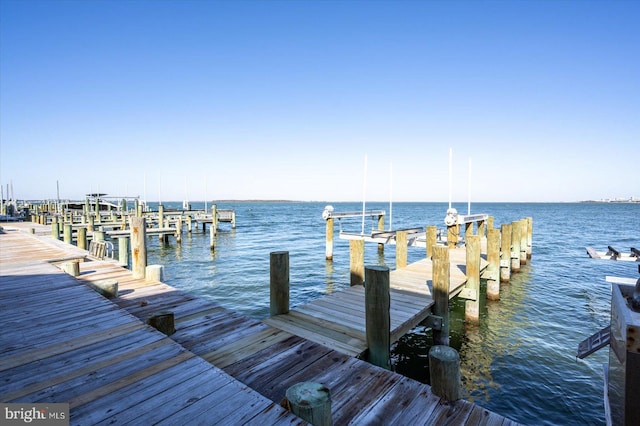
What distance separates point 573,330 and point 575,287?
5791mm

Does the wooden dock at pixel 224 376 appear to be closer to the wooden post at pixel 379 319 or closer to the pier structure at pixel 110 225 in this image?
the wooden post at pixel 379 319

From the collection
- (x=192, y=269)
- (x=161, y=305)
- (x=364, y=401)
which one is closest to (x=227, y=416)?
(x=364, y=401)

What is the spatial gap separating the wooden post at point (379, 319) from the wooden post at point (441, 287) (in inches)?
113

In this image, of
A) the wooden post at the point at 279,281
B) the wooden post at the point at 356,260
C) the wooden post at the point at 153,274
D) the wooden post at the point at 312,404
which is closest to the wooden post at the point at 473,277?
the wooden post at the point at 356,260

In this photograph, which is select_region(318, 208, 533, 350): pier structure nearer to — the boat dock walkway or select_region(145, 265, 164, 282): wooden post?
the boat dock walkway

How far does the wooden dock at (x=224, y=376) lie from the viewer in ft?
8.29

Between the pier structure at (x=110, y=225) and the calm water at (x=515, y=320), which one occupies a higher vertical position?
the pier structure at (x=110, y=225)

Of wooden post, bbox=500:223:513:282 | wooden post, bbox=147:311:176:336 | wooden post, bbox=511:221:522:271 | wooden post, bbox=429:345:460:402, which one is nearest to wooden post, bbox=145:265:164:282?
wooden post, bbox=147:311:176:336

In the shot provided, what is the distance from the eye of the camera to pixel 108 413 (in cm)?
244

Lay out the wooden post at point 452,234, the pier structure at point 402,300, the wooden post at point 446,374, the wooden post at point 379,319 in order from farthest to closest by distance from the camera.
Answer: the wooden post at point 452,234, the pier structure at point 402,300, the wooden post at point 379,319, the wooden post at point 446,374

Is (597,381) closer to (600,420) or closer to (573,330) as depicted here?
(600,420)

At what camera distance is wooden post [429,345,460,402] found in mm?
3070

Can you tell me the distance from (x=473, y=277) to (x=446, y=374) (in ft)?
22.1

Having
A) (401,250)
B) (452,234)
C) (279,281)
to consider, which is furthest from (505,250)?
(279,281)
